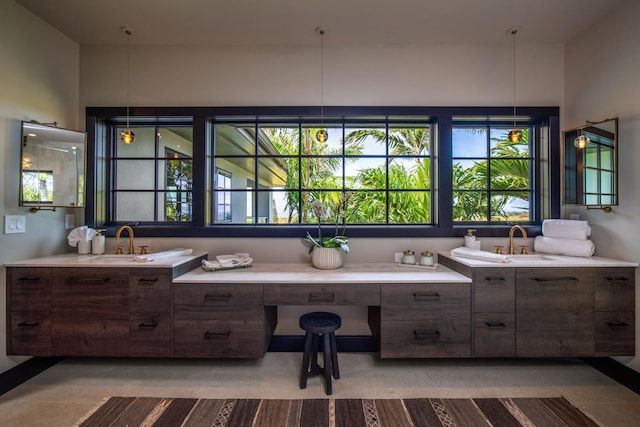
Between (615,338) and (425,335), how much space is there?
54.6 inches

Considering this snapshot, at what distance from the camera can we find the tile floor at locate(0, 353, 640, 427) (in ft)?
5.79

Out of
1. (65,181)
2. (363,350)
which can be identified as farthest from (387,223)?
(65,181)

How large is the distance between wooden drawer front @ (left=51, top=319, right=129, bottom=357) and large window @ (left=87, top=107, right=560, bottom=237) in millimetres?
945

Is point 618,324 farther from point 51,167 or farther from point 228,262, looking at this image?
point 51,167

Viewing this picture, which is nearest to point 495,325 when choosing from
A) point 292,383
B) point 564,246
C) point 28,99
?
point 564,246

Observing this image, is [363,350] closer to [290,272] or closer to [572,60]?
[290,272]

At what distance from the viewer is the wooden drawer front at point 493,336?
1939 mm

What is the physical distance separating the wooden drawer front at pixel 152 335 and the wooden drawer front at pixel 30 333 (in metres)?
0.62

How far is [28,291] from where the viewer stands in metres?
1.96

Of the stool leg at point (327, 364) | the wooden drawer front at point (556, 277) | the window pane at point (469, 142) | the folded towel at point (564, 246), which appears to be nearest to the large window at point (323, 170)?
the window pane at point (469, 142)

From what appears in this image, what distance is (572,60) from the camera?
2438mm

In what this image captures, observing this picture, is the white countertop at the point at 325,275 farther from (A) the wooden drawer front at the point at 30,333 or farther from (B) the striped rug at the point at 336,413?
(A) the wooden drawer front at the point at 30,333

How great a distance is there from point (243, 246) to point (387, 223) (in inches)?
55.2

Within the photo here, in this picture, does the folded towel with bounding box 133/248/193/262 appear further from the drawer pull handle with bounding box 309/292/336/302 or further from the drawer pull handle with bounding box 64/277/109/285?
the drawer pull handle with bounding box 309/292/336/302
